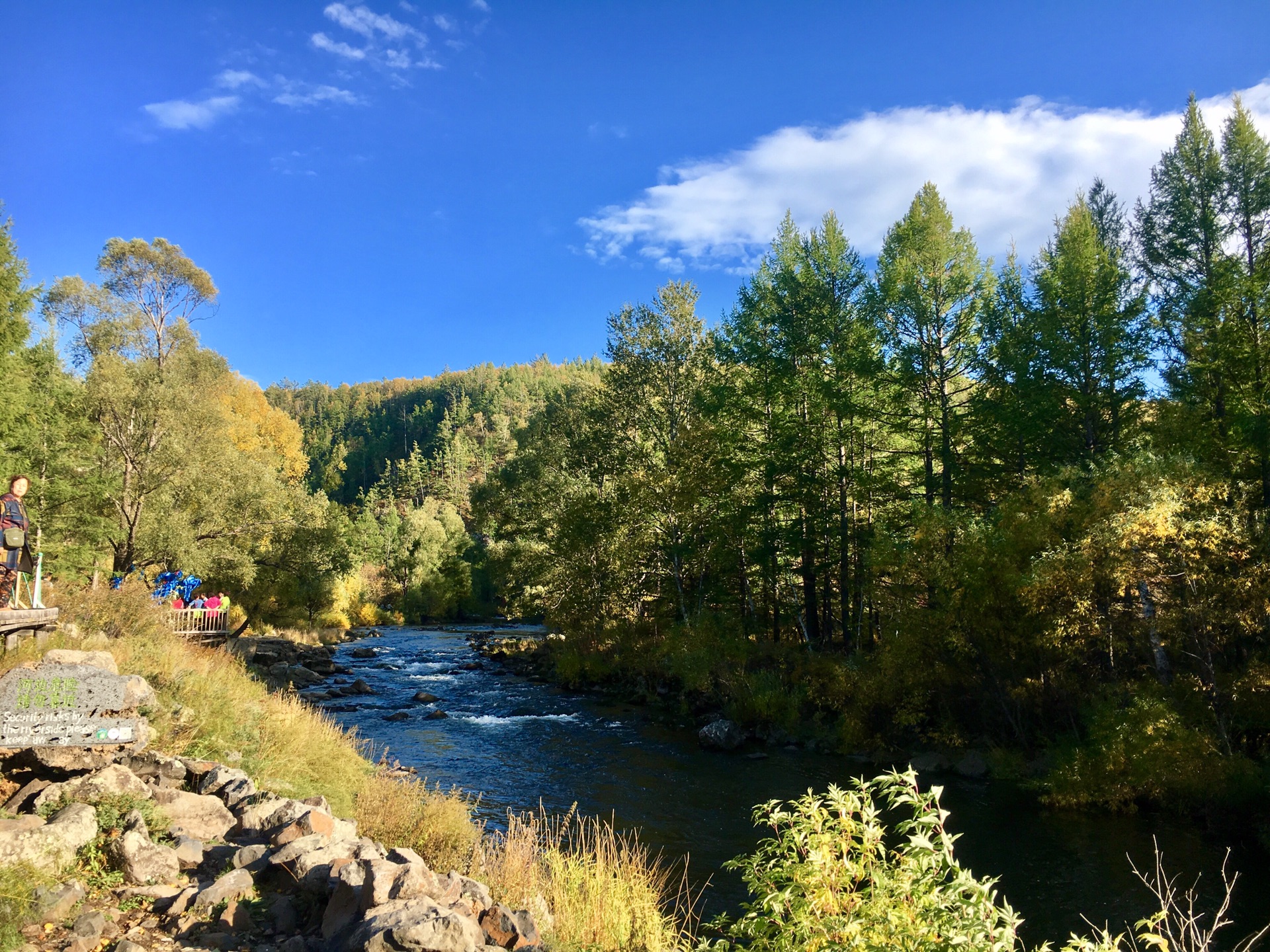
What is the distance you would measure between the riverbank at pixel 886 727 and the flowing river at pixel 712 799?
0.52 meters

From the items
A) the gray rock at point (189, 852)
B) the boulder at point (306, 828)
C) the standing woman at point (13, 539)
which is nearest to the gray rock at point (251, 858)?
the boulder at point (306, 828)

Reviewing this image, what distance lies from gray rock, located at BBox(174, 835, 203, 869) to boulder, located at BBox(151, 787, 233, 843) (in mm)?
205

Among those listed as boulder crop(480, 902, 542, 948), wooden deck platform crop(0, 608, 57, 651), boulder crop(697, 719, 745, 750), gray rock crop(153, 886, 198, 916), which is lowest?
boulder crop(697, 719, 745, 750)

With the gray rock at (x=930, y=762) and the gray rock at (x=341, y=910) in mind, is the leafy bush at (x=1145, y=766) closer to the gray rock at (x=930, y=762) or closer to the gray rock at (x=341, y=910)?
the gray rock at (x=930, y=762)

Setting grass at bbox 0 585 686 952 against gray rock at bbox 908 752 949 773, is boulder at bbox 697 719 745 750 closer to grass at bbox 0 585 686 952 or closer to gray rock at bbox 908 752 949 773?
gray rock at bbox 908 752 949 773

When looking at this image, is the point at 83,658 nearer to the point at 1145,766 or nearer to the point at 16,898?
the point at 16,898

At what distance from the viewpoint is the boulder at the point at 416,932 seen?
465 cm

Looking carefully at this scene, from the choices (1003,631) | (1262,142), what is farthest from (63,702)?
(1262,142)

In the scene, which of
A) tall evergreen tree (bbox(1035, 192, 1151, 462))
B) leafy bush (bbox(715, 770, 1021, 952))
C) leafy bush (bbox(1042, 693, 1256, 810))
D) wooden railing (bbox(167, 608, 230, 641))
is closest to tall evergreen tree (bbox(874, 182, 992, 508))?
tall evergreen tree (bbox(1035, 192, 1151, 462))

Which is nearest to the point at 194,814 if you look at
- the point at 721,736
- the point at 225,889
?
the point at 225,889

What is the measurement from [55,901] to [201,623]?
19414mm

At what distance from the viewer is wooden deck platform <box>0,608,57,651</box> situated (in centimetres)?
801

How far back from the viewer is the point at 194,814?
7.15 metres

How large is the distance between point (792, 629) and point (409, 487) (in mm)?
86725
